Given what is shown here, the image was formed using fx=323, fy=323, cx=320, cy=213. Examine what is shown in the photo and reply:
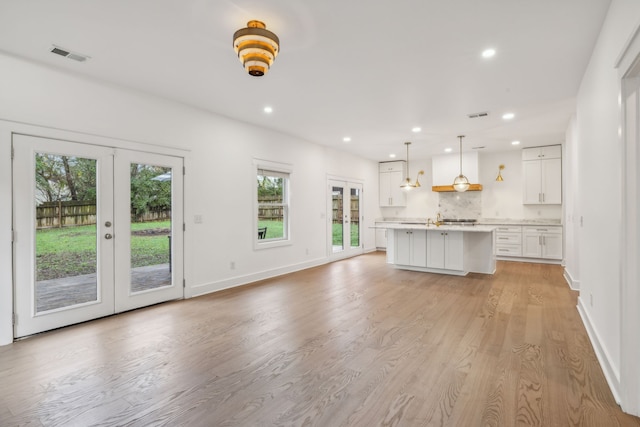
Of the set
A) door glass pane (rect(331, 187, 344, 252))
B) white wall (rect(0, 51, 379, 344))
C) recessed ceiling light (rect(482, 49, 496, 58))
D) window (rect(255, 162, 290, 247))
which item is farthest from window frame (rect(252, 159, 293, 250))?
recessed ceiling light (rect(482, 49, 496, 58))

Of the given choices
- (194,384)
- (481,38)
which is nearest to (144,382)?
(194,384)

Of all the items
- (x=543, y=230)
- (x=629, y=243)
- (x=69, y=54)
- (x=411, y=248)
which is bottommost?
(x=411, y=248)

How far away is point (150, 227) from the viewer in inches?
170

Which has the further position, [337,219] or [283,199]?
[337,219]

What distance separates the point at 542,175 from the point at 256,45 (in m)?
7.60

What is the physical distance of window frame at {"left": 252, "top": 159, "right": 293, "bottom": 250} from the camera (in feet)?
18.9

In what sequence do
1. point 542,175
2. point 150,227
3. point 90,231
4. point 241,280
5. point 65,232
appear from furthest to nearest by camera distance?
point 542,175 → point 241,280 → point 150,227 → point 90,231 → point 65,232

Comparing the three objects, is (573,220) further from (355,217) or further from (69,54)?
(69,54)

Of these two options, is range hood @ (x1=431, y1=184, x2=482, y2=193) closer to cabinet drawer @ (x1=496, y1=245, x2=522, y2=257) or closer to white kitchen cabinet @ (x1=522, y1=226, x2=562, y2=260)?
white kitchen cabinet @ (x1=522, y1=226, x2=562, y2=260)

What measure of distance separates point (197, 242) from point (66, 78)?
2.49 metres

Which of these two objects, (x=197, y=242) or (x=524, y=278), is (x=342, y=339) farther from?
(x=524, y=278)

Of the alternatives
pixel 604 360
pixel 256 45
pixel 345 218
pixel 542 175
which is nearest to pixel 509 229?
pixel 542 175

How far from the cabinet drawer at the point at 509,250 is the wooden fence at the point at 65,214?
826cm

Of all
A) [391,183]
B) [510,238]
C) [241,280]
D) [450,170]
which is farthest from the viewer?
[391,183]
